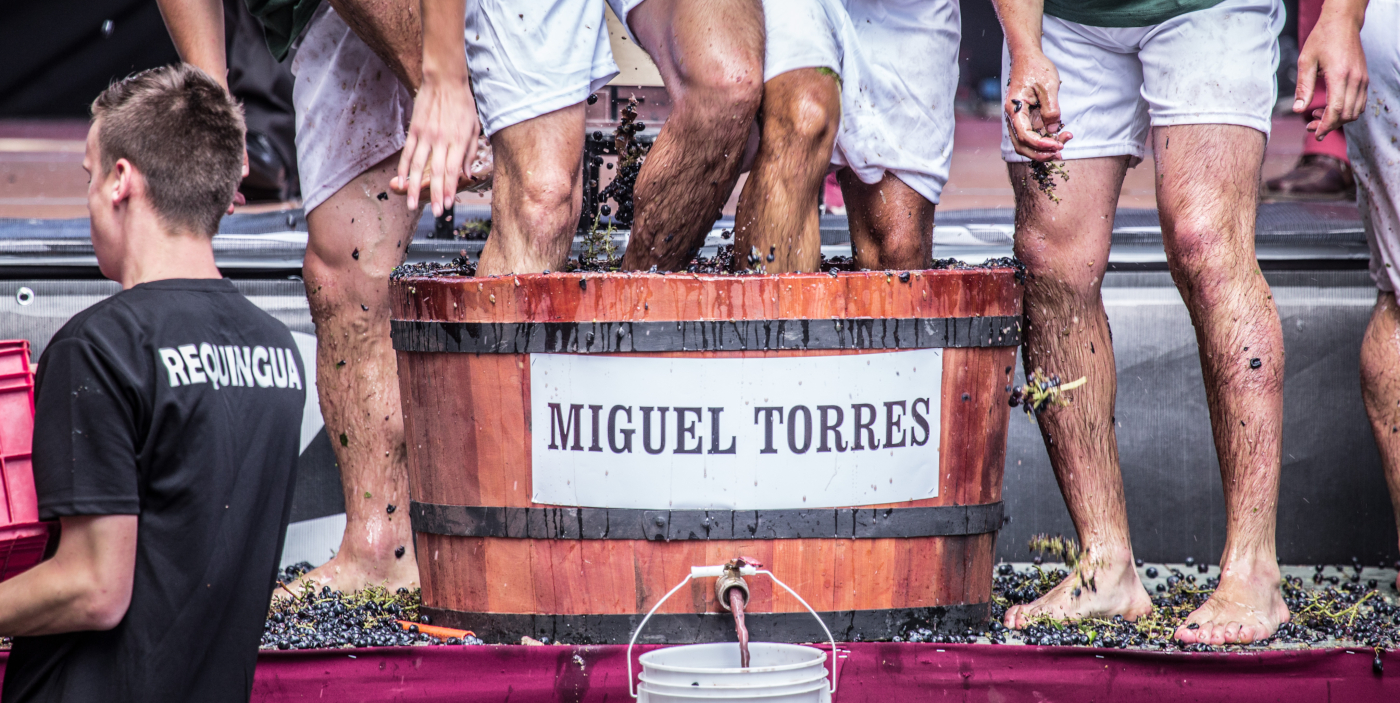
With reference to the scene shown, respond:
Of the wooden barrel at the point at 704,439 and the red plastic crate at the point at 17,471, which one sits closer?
the red plastic crate at the point at 17,471

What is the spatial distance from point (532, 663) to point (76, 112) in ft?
11.4

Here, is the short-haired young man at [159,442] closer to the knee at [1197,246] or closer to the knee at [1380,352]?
the knee at [1197,246]

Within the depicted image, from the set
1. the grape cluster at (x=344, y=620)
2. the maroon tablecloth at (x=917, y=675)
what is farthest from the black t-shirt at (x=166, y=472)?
the grape cluster at (x=344, y=620)

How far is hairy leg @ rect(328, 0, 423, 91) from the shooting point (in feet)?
7.87

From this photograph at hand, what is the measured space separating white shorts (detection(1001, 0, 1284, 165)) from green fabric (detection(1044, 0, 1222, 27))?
0.01m

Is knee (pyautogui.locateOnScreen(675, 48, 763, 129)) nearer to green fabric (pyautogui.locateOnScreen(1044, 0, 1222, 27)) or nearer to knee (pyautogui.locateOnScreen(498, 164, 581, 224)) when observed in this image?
knee (pyautogui.locateOnScreen(498, 164, 581, 224))

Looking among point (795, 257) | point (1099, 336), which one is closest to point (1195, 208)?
point (1099, 336)

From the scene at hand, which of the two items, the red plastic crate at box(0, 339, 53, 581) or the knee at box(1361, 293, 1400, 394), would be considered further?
the knee at box(1361, 293, 1400, 394)

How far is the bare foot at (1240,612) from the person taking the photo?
2035mm

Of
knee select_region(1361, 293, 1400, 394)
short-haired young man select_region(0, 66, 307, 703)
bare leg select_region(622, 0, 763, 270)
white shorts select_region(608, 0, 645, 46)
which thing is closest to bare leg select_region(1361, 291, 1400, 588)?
knee select_region(1361, 293, 1400, 394)

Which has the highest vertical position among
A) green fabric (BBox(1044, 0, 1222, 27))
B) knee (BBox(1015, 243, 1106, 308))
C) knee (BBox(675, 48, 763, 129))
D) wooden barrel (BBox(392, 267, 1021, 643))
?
green fabric (BBox(1044, 0, 1222, 27))

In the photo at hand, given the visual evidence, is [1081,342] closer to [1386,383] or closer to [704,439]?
[1386,383]

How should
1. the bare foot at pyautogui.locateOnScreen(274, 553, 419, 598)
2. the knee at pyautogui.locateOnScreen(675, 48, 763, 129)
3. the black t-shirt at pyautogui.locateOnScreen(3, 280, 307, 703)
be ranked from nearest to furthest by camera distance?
the black t-shirt at pyautogui.locateOnScreen(3, 280, 307, 703)
the knee at pyautogui.locateOnScreen(675, 48, 763, 129)
the bare foot at pyautogui.locateOnScreen(274, 553, 419, 598)

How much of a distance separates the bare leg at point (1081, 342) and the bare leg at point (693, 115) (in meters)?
0.63
